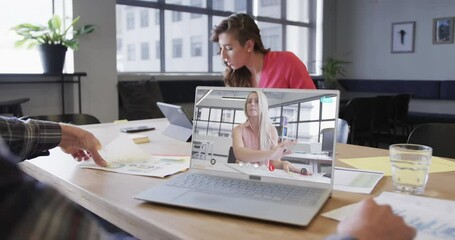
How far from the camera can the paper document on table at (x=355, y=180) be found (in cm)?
102

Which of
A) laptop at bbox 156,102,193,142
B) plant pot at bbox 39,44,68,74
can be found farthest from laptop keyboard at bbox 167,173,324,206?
plant pot at bbox 39,44,68,74

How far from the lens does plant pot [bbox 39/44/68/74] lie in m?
3.77

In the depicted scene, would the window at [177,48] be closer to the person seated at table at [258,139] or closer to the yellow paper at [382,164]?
the yellow paper at [382,164]

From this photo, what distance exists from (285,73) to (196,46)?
361 centimetres

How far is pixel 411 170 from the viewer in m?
1.00

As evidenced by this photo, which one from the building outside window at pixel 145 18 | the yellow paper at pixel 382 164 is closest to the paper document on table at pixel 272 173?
the yellow paper at pixel 382 164

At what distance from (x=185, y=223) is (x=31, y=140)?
58cm

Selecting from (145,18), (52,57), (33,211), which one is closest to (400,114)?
(145,18)

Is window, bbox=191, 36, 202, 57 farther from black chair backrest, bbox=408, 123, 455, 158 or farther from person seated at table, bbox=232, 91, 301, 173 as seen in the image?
person seated at table, bbox=232, 91, 301, 173

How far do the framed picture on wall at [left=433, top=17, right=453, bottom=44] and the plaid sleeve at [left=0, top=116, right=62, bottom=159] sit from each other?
6326 mm

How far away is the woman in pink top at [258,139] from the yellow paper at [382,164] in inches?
15.4

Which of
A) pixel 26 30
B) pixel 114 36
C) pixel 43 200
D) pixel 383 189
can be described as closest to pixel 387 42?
pixel 114 36

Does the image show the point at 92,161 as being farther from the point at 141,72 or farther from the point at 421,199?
the point at 141,72

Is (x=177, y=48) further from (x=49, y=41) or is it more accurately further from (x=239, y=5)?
(x=49, y=41)
